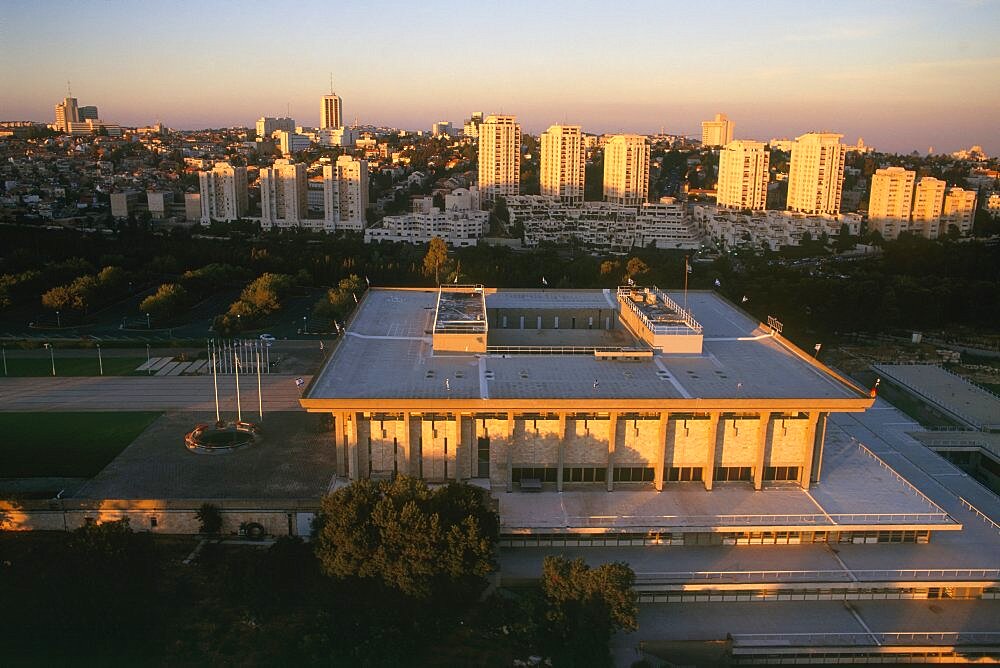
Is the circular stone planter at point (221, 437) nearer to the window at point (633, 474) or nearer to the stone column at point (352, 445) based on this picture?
the stone column at point (352, 445)

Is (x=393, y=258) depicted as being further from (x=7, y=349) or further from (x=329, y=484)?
(x=329, y=484)

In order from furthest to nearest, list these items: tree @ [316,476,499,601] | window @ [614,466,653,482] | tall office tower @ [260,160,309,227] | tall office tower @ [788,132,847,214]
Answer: tall office tower @ [788,132,847,214], tall office tower @ [260,160,309,227], window @ [614,466,653,482], tree @ [316,476,499,601]

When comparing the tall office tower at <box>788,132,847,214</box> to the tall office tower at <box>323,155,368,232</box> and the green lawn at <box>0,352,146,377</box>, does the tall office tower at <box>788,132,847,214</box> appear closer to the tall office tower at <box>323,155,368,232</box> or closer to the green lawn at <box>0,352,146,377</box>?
the tall office tower at <box>323,155,368,232</box>

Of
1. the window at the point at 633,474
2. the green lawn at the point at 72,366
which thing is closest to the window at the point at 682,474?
the window at the point at 633,474

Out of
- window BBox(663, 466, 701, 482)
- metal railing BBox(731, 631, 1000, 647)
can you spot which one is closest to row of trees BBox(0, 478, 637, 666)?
metal railing BBox(731, 631, 1000, 647)

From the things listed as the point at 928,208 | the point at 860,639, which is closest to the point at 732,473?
the point at 860,639

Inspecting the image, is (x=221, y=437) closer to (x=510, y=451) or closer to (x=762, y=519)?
(x=510, y=451)

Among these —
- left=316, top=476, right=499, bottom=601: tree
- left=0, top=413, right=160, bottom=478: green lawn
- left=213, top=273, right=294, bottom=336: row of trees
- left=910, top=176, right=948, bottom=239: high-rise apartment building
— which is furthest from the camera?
left=910, top=176, right=948, bottom=239: high-rise apartment building
